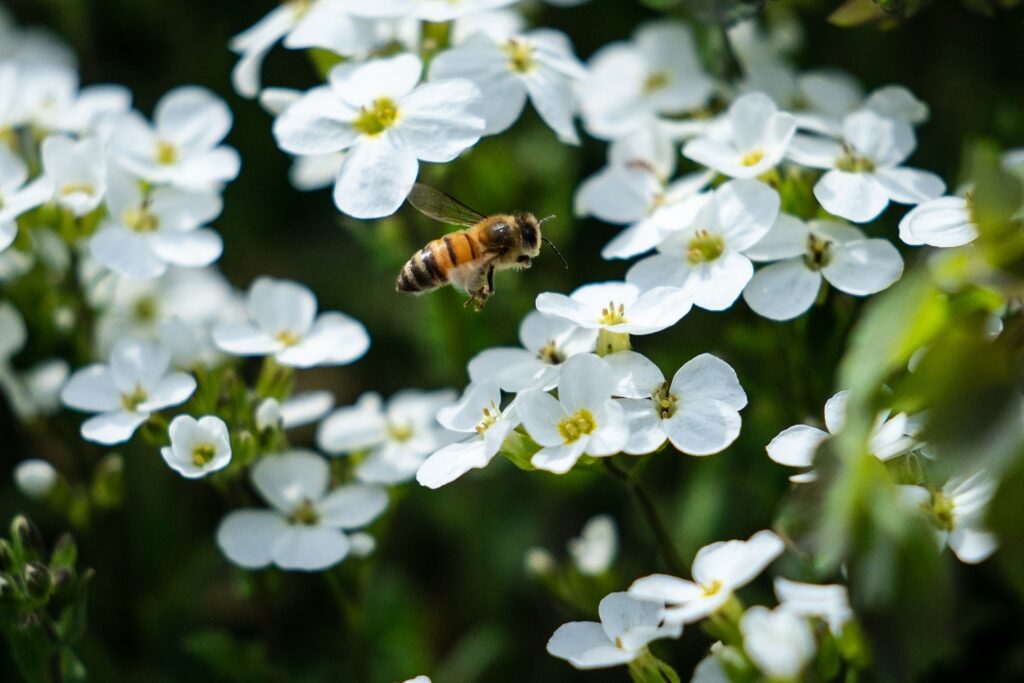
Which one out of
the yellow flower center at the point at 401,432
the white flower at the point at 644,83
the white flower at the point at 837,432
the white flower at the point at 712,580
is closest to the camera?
the white flower at the point at 712,580

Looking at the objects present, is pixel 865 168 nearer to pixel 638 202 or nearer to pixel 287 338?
pixel 638 202

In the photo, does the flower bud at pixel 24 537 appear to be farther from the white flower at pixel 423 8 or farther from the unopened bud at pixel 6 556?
the white flower at pixel 423 8

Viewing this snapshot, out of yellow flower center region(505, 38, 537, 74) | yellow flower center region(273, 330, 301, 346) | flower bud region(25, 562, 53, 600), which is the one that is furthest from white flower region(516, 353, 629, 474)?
flower bud region(25, 562, 53, 600)

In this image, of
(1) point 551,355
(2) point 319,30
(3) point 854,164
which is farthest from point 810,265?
(2) point 319,30

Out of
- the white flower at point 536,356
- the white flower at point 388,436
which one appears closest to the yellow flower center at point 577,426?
the white flower at point 536,356

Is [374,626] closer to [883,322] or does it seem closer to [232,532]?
[232,532]

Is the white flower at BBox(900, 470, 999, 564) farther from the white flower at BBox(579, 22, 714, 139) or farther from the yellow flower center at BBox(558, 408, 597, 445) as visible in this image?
the white flower at BBox(579, 22, 714, 139)

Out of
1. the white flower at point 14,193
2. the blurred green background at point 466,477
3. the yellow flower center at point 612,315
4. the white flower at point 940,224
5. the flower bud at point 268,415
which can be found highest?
the white flower at point 940,224
